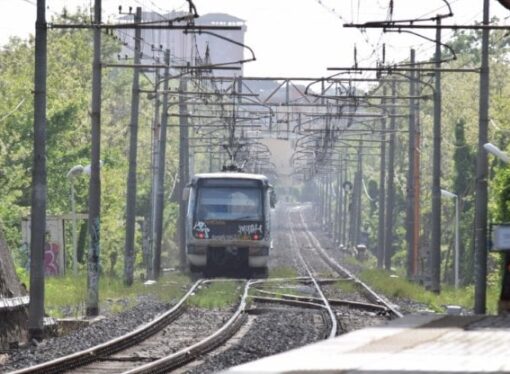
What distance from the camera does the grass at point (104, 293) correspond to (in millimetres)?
30969

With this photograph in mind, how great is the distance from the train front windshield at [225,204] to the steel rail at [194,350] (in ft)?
47.5

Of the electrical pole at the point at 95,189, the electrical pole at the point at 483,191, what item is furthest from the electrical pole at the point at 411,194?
the electrical pole at the point at 95,189

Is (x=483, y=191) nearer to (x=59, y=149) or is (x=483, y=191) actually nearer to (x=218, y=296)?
(x=218, y=296)

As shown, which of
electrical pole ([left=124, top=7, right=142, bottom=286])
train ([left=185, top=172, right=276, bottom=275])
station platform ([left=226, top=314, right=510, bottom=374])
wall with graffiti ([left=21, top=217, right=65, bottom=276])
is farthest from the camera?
wall with graffiti ([left=21, top=217, right=65, bottom=276])

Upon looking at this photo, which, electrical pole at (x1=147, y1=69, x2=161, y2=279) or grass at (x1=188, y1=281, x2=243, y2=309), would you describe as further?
electrical pole at (x1=147, y1=69, x2=161, y2=279)

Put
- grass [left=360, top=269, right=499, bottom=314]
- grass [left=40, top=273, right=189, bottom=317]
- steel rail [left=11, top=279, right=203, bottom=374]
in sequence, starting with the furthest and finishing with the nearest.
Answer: grass [left=360, top=269, right=499, bottom=314], grass [left=40, top=273, right=189, bottom=317], steel rail [left=11, top=279, right=203, bottom=374]

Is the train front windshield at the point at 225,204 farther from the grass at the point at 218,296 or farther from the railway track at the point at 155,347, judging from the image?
the railway track at the point at 155,347

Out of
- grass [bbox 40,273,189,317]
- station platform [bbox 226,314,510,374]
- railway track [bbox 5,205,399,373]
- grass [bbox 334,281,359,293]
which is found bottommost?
grass [bbox 334,281,359,293]

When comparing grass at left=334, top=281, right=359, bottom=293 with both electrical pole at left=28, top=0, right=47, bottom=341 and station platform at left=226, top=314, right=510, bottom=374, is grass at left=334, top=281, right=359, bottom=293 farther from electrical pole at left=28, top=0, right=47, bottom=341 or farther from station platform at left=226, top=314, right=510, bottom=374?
station platform at left=226, top=314, right=510, bottom=374

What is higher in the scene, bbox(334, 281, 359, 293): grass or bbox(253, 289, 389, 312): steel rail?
bbox(253, 289, 389, 312): steel rail

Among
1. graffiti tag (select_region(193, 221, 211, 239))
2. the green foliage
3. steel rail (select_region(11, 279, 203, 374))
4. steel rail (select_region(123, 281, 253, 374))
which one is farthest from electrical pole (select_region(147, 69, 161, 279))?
steel rail (select_region(11, 279, 203, 374))

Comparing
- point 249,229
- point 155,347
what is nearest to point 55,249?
point 249,229

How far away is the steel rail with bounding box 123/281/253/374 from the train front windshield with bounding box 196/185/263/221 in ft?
47.5

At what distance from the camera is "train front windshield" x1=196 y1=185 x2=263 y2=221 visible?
42.7 meters
